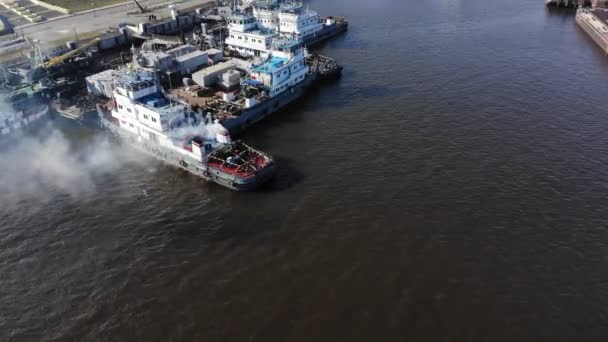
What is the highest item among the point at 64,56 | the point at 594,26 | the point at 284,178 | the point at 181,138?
the point at 64,56

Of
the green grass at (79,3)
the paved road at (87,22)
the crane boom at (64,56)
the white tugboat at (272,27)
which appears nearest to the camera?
the crane boom at (64,56)

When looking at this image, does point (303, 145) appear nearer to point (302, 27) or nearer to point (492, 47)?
point (302, 27)

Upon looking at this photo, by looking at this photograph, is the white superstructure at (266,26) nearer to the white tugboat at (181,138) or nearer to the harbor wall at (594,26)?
the white tugboat at (181,138)

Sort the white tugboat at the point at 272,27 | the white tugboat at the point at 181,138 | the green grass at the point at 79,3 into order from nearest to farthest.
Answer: the white tugboat at the point at 181,138 < the white tugboat at the point at 272,27 < the green grass at the point at 79,3

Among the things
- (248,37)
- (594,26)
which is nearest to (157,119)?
(248,37)

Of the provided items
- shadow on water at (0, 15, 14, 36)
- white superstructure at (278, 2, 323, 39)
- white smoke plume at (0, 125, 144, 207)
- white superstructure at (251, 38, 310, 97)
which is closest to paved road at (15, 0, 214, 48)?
shadow on water at (0, 15, 14, 36)

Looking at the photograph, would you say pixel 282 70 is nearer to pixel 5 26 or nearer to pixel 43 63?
pixel 43 63

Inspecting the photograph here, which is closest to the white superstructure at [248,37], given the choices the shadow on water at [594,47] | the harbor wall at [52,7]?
the harbor wall at [52,7]
